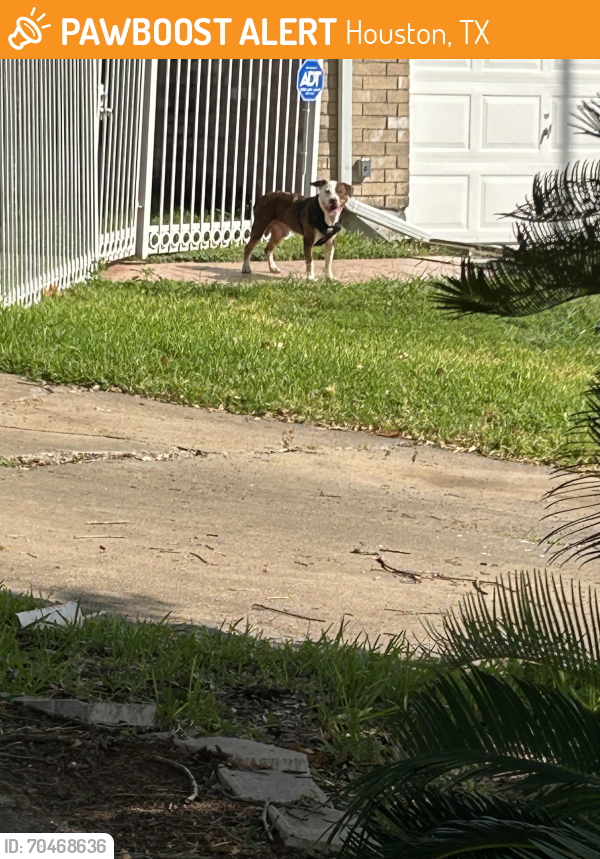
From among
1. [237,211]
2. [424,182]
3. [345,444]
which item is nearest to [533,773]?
[345,444]

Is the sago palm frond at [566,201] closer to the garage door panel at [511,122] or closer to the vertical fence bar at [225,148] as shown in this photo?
the vertical fence bar at [225,148]

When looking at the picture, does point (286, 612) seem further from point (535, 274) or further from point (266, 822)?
point (535, 274)

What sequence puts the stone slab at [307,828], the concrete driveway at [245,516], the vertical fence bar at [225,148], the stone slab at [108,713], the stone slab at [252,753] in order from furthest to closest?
1. the vertical fence bar at [225,148]
2. the concrete driveway at [245,516]
3. the stone slab at [108,713]
4. the stone slab at [252,753]
5. the stone slab at [307,828]

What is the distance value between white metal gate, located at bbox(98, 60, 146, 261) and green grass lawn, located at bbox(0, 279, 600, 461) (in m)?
1.54

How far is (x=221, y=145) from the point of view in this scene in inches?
537

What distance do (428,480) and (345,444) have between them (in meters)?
0.68

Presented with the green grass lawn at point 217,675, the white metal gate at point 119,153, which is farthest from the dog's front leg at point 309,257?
the green grass lawn at point 217,675

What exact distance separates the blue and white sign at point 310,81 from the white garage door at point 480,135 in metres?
1.36

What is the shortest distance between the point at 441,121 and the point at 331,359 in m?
7.81

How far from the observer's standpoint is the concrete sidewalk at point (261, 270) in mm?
11328

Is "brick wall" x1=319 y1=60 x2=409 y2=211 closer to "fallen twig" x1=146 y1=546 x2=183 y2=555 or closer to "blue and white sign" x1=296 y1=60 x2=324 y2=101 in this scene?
"blue and white sign" x1=296 y1=60 x2=324 y2=101

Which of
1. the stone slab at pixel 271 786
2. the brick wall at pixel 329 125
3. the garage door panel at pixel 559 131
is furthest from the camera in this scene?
the garage door panel at pixel 559 131

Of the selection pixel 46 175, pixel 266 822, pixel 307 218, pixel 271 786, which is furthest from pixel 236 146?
pixel 266 822
